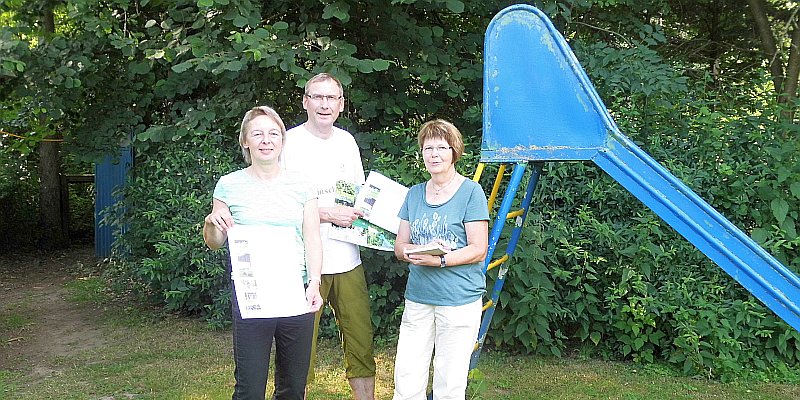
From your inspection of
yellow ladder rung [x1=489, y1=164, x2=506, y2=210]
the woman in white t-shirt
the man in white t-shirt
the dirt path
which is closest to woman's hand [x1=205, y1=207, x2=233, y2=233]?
the woman in white t-shirt

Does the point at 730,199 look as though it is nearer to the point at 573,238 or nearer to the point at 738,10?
the point at 573,238

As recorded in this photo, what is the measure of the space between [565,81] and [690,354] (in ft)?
8.32

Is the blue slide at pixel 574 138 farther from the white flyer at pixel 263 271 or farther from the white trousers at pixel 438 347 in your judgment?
the white flyer at pixel 263 271

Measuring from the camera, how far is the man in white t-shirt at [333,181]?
3646 mm

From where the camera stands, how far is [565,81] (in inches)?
136

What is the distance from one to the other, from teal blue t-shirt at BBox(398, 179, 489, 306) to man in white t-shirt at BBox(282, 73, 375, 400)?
387 millimetres

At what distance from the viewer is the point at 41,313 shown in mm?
7398

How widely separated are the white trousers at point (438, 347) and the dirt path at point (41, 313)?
3003 mm

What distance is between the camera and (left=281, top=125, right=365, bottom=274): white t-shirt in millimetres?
3674

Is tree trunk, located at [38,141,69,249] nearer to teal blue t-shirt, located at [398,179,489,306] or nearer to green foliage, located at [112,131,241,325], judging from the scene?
green foliage, located at [112,131,241,325]

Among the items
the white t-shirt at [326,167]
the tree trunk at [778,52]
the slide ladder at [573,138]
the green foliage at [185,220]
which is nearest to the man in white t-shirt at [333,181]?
the white t-shirt at [326,167]

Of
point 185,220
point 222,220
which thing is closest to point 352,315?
point 222,220

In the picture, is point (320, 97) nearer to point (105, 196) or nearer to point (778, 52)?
point (778, 52)

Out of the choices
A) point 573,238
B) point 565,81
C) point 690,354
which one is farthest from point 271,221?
point 690,354
